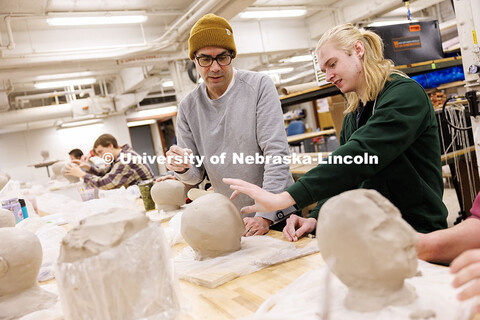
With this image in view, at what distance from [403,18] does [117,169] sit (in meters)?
7.77

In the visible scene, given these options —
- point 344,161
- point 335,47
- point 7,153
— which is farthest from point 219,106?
point 7,153

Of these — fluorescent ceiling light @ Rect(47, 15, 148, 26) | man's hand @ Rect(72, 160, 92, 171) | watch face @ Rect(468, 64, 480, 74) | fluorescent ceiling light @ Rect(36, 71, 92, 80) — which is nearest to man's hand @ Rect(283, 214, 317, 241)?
watch face @ Rect(468, 64, 480, 74)

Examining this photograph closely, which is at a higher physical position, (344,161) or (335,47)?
(335,47)

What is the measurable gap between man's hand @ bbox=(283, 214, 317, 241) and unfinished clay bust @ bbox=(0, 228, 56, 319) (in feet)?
3.02

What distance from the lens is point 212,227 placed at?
1464mm

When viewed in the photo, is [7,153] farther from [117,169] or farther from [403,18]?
[403,18]

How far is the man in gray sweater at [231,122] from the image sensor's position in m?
1.80

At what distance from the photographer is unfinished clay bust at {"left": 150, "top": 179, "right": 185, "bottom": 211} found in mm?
2627

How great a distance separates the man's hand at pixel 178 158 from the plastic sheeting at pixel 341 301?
0.97 m

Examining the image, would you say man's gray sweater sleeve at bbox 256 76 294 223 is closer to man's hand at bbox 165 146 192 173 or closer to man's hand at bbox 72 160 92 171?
man's hand at bbox 165 146 192 173

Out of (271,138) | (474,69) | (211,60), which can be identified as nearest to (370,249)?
(271,138)

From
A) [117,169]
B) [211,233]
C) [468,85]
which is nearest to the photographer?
[211,233]

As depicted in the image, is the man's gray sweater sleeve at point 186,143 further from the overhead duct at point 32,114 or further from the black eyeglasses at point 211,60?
the overhead duct at point 32,114

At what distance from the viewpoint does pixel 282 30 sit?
8.49 m
